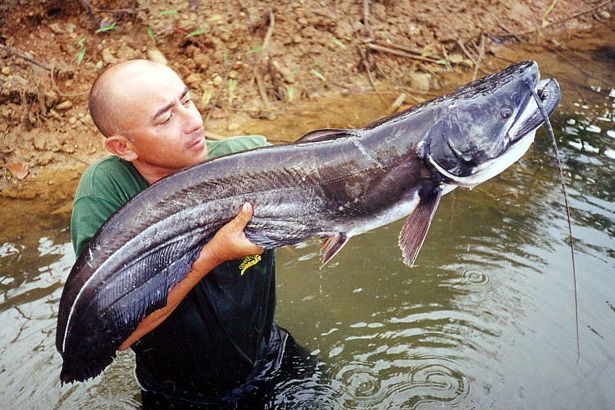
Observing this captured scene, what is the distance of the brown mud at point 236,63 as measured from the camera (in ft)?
19.2

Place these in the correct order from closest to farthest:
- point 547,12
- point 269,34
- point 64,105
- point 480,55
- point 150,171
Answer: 1. point 150,171
2. point 64,105
3. point 269,34
4. point 480,55
5. point 547,12

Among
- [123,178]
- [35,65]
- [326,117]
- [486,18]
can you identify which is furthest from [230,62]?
[123,178]

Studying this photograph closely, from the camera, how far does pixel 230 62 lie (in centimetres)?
669

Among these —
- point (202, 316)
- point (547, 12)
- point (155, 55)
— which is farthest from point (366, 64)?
point (202, 316)

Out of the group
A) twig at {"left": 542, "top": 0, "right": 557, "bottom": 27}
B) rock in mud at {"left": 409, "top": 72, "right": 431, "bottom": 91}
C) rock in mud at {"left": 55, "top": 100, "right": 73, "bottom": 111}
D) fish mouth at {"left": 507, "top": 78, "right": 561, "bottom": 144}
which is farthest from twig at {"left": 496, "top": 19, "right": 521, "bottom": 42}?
fish mouth at {"left": 507, "top": 78, "right": 561, "bottom": 144}

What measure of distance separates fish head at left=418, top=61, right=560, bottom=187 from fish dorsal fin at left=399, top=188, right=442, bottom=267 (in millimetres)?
99

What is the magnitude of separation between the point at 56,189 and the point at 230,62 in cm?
233

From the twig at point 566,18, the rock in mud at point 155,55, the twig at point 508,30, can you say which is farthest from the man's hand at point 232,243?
the twig at point 508,30

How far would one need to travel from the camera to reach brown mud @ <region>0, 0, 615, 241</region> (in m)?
5.84

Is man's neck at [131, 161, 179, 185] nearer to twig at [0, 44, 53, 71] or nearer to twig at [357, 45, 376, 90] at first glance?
twig at [0, 44, 53, 71]

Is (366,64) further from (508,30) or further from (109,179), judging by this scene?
(109,179)

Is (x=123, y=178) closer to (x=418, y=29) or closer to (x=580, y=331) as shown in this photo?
(x=580, y=331)

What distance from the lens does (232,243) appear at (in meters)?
2.31

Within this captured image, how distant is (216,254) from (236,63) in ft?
15.4
